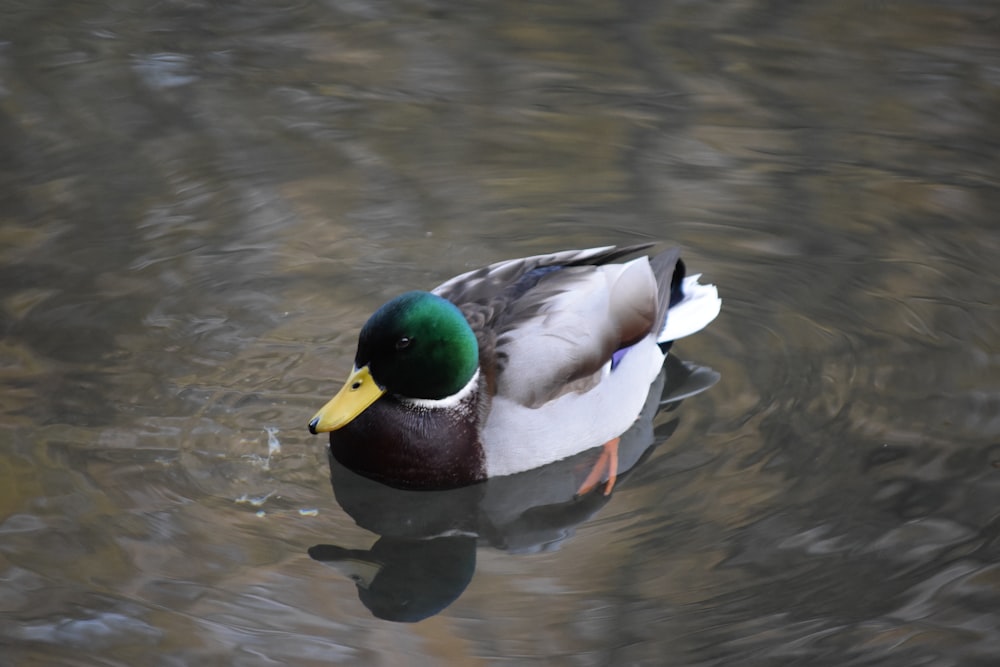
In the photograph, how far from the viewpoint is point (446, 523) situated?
4.77 metres

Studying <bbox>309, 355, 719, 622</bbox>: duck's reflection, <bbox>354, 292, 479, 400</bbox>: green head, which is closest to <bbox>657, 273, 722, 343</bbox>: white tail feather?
<bbox>309, 355, 719, 622</bbox>: duck's reflection

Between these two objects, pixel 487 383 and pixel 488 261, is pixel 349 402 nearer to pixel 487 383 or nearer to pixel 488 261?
pixel 487 383

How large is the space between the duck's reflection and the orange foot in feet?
0.06

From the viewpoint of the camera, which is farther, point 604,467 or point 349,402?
point 604,467

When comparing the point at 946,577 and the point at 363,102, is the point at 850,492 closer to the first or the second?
the point at 946,577

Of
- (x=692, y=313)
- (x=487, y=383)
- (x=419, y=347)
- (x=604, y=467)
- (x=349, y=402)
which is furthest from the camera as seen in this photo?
(x=692, y=313)

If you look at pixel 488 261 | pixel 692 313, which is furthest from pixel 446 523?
pixel 488 261

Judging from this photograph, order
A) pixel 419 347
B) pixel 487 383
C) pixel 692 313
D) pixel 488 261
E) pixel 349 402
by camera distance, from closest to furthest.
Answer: pixel 349 402 → pixel 419 347 → pixel 487 383 → pixel 692 313 → pixel 488 261

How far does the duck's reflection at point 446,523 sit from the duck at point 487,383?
55mm

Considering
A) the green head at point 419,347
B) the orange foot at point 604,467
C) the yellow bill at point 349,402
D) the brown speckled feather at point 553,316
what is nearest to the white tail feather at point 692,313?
the brown speckled feather at point 553,316

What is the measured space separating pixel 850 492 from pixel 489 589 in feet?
4.52

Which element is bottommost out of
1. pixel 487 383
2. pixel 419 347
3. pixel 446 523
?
pixel 446 523

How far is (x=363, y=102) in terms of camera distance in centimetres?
782

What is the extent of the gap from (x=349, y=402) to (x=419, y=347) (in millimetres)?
334
